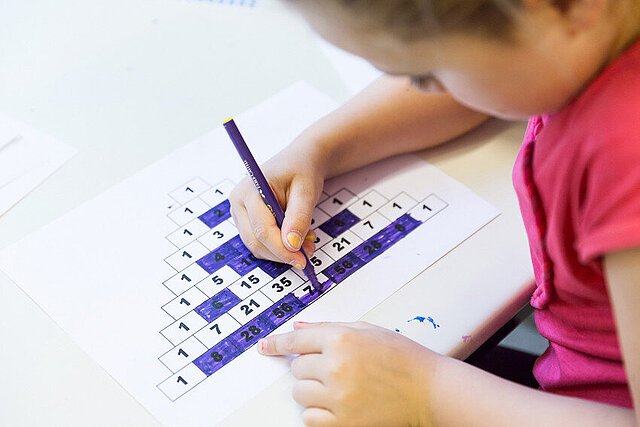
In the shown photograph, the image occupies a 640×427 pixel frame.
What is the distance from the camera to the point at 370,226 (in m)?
0.77

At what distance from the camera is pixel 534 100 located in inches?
20.7

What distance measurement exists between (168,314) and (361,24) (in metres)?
0.37

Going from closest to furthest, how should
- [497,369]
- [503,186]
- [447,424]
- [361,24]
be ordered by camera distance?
1. [361,24]
2. [447,424]
3. [503,186]
4. [497,369]

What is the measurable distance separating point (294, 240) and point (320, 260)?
0.04 meters

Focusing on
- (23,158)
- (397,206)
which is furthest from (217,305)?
(23,158)

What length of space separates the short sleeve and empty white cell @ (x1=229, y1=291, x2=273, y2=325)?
0.32 metres

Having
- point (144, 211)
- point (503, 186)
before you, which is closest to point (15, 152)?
point (144, 211)

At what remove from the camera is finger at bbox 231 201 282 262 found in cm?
73

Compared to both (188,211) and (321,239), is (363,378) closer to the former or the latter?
(321,239)

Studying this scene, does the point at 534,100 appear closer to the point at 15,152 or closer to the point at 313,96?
the point at 313,96

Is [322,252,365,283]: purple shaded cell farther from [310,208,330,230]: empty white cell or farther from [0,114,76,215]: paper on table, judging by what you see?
[0,114,76,215]: paper on table

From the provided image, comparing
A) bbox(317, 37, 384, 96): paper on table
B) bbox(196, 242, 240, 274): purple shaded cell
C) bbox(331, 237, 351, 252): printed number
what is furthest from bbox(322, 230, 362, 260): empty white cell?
bbox(317, 37, 384, 96): paper on table

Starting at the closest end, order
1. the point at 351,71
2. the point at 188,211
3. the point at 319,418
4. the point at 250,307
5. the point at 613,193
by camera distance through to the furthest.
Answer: the point at 613,193
the point at 319,418
the point at 250,307
the point at 188,211
the point at 351,71

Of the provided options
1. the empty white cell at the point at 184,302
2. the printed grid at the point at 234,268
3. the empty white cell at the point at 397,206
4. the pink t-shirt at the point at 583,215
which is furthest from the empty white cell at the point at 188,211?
the pink t-shirt at the point at 583,215
